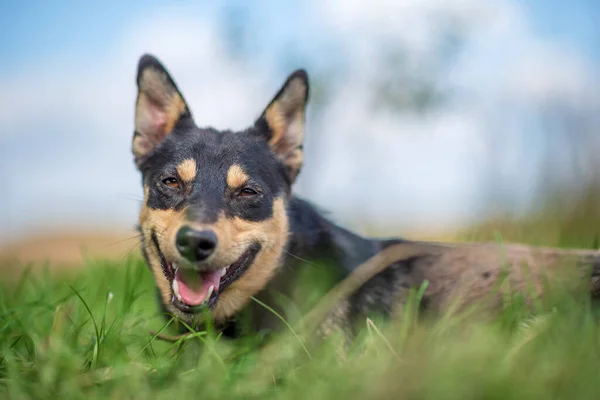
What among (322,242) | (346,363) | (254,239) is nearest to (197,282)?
(254,239)

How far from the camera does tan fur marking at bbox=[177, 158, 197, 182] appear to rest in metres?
3.74

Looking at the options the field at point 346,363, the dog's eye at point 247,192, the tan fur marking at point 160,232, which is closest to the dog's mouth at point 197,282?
the tan fur marking at point 160,232

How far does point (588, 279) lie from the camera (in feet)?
10.6

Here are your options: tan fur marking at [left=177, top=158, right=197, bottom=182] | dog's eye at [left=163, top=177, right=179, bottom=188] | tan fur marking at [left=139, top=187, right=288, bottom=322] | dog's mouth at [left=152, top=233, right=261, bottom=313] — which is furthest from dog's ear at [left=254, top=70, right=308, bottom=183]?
dog's mouth at [left=152, top=233, right=261, bottom=313]

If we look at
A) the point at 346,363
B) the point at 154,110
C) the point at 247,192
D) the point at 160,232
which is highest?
the point at 154,110

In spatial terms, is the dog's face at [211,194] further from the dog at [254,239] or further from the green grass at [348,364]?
the green grass at [348,364]

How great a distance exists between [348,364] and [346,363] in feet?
0.18

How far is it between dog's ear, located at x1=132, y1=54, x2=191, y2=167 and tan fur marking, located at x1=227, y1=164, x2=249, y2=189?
853mm

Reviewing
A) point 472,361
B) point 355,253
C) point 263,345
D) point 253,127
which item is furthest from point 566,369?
point 253,127

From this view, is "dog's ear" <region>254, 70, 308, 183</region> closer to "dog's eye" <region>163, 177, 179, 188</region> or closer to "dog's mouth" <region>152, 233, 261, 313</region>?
"dog's eye" <region>163, 177, 179, 188</region>

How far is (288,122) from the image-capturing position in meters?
4.41

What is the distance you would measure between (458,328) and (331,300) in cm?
100

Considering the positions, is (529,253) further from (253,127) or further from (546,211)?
(253,127)

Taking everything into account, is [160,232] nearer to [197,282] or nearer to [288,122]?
[197,282]
